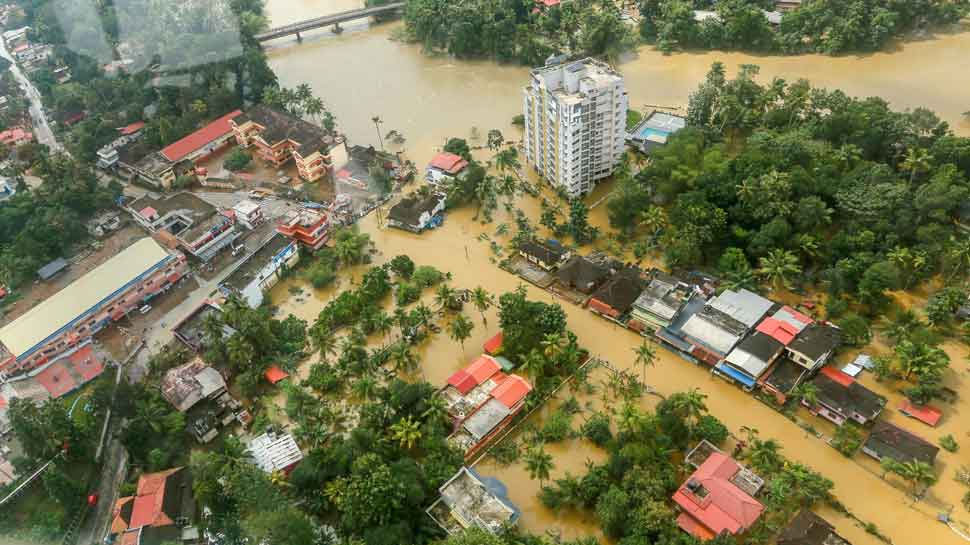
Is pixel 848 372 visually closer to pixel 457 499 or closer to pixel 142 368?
pixel 457 499

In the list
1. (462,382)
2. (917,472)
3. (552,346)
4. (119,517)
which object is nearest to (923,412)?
(917,472)

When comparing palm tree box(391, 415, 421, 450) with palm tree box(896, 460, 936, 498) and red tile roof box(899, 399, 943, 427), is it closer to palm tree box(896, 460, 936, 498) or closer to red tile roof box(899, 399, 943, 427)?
palm tree box(896, 460, 936, 498)

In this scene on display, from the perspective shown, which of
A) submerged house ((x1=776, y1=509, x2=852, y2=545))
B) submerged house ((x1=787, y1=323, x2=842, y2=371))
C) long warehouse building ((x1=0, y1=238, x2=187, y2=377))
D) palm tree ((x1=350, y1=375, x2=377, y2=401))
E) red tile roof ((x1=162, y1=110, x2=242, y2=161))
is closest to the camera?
submerged house ((x1=776, y1=509, x2=852, y2=545))

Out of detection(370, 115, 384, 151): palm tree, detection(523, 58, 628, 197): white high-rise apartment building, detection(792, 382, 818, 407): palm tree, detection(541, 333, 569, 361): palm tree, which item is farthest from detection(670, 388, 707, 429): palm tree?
detection(370, 115, 384, 151): palm tree

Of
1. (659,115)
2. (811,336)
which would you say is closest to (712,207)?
(811,336)

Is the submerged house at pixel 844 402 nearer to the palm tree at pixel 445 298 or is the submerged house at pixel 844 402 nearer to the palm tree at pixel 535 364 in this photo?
the palm tree at pixel 535 364
